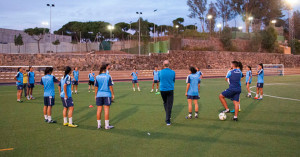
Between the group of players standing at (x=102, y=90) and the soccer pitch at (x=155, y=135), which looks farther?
the group of players standing at (x=102, y=90)

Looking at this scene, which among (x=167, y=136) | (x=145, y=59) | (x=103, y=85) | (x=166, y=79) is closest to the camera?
(x=167, y=136)

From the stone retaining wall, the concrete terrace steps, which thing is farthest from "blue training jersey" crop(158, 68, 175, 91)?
the stone retaining wall

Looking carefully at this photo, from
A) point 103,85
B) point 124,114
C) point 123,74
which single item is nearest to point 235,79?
point 124,114

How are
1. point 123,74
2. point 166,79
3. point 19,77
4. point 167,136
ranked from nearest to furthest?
point 167,136 → point 166,79 → point 19,77 → point 123,74

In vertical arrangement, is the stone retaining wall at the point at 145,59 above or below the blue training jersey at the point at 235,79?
above

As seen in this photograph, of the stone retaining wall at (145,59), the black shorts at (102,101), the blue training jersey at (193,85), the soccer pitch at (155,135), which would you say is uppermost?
the stone retaining wall at (145,59)

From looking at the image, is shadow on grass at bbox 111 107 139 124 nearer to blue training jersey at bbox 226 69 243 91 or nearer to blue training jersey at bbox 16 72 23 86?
blue training jersey at bbox 226 69 243 91

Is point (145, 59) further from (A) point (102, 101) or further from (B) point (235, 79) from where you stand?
(A) point (102, 101)

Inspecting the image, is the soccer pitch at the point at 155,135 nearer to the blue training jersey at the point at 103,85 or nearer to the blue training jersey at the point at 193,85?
the blue training jersey at the point at 193,85

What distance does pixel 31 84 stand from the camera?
1352cm

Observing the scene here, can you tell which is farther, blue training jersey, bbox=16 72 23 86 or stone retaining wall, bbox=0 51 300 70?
stone retaining wall, bbox=0 51 300 70

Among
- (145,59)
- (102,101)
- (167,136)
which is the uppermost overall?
(145,59)

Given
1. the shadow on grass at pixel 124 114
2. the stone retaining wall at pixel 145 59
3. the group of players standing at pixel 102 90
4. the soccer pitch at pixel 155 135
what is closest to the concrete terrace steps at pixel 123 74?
the stone retaining wall at pixel 145 59

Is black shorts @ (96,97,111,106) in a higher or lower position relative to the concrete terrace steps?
lower
